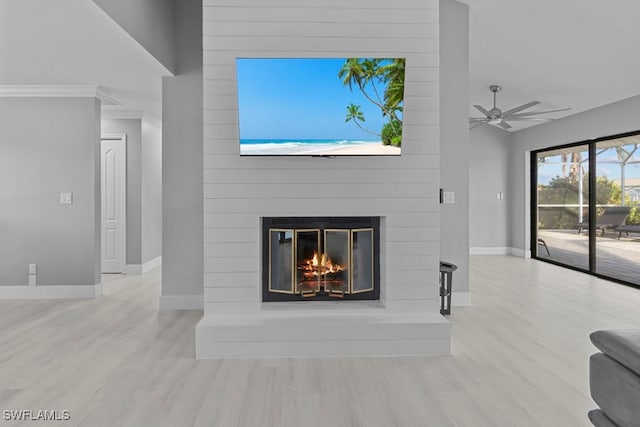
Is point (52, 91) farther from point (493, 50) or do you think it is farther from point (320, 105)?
point (493, 50)

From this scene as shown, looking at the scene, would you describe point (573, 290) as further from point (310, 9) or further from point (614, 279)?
point (310, 9)

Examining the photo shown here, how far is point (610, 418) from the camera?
4.96 ft

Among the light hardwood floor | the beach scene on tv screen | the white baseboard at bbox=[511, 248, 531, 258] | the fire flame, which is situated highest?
the beach scene on tv screen

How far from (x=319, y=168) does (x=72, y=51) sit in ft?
7.31

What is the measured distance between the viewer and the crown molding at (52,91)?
4.54 meters

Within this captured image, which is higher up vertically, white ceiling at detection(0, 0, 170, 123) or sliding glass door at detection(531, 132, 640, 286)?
white ceiling at detection(0, 0, 170, 123)

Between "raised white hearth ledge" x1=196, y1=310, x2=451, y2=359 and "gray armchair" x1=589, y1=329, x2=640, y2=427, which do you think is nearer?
"gray armchair" x1=589, y1=329, x2=640, y2=427

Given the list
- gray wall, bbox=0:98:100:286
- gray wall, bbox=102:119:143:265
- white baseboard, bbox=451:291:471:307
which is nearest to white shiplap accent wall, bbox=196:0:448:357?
white baseboard, bbox=451:291:471:307

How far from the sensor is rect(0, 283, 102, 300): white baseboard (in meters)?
4.63

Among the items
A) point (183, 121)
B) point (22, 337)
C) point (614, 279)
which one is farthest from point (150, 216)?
point (614, 279)

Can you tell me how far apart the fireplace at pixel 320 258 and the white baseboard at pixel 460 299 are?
4.46ft

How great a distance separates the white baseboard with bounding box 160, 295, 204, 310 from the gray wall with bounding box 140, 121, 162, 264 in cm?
233

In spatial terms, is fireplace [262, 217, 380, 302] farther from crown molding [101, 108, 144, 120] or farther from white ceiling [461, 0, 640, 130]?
crown molding [101, 108, 144, 120]

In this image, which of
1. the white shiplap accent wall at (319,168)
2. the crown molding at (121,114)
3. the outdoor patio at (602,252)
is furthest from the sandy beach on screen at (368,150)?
the outdoor patio at (602,252)
